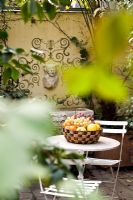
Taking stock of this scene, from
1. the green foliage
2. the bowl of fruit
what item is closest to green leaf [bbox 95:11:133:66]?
the green foliage

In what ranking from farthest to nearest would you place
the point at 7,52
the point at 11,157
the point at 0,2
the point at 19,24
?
the point at 19,24
the point at 0,2
the point at 7,52
the point at 11,157

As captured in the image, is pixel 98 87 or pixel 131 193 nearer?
pixel 98 87

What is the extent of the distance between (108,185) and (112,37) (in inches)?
193

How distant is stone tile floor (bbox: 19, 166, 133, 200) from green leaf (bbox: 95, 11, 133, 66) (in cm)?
412

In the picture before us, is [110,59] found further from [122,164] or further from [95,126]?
[122,164]

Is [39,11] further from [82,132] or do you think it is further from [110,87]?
[82,132]

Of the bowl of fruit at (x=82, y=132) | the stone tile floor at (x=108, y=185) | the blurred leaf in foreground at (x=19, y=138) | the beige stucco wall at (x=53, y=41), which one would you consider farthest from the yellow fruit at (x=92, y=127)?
the blurred leaf in foreground at (x=19, y=138)

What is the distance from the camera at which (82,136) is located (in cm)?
367

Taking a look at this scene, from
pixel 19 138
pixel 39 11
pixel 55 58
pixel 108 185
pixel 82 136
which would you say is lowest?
pixel 108 185

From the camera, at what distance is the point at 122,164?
5.70m

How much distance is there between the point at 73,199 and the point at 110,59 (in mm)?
249

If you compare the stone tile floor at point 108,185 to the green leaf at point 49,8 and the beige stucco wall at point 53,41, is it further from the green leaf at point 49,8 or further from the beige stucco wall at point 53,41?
the green leaf at point 49,8

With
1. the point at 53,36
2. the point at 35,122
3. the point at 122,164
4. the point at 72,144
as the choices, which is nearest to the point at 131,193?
the point at 122,164

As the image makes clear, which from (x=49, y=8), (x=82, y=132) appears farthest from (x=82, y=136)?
(x=49, y=8)
